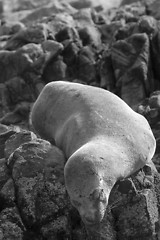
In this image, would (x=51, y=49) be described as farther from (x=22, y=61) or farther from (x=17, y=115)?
(x=17, y=115)

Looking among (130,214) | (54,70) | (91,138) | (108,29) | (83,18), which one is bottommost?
(83,18)

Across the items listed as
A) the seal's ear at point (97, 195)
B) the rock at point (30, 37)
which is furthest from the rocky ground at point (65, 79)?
the seal's ear at point (97, 195)

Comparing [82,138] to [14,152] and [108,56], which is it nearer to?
[14,152]

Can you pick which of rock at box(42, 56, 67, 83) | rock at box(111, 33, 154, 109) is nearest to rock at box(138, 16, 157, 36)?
rock at box(111, 33, 154, 109)

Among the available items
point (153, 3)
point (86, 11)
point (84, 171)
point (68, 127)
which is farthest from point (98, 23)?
point (84, 171)

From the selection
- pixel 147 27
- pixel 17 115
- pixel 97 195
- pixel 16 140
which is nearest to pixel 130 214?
pixel 97 195

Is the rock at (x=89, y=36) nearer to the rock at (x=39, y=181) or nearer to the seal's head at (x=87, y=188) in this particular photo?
the rock at (x=39, y=181)
